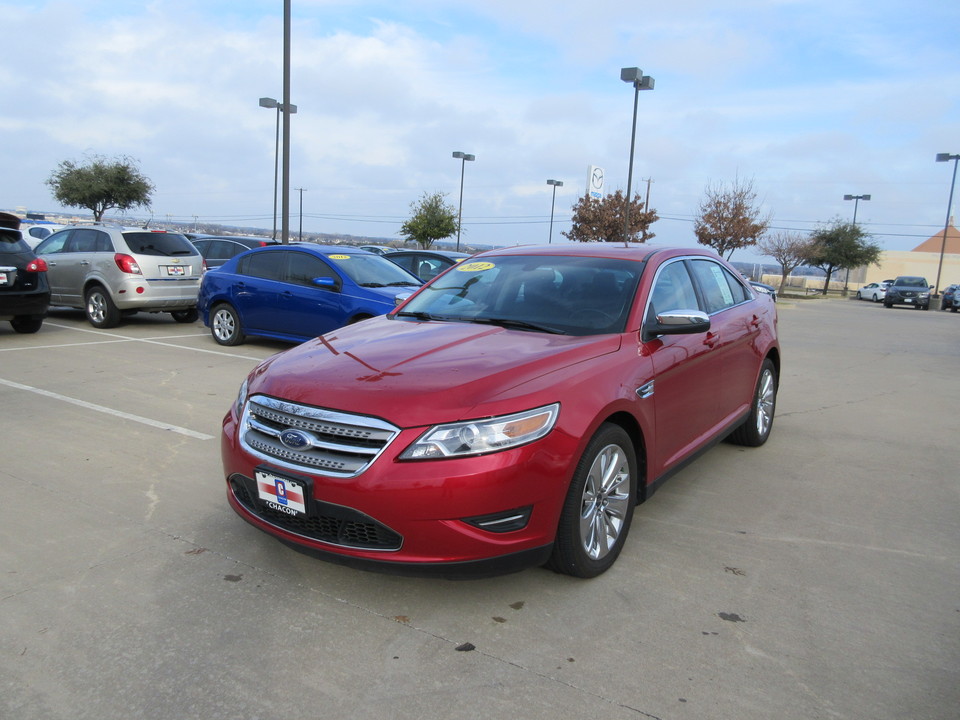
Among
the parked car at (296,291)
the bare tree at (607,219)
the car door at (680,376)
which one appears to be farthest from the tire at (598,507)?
the bare tree at (607,219)

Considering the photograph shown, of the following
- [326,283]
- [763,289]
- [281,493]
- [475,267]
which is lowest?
[281,493]

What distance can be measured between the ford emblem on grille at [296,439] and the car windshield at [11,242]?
29.8 ft

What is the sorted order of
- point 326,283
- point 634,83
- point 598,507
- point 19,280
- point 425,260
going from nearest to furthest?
point 598,507
point 326,283
point 19,280
point 425,260
point 634,83

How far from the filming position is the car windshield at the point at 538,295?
4.04 meters

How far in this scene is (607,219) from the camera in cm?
4106

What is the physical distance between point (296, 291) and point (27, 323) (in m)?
4.18

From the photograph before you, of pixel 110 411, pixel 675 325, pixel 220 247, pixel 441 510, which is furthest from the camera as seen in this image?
pixel 220 247

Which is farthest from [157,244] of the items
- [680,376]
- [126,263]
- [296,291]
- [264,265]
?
[680,376]

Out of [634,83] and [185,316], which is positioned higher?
[634,83]

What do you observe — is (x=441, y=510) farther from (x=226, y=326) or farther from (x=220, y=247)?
(x=220, y=247)

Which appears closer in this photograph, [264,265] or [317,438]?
[317,438]

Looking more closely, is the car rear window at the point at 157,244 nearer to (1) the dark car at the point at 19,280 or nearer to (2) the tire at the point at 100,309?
(2) the tire at the point at 100,309

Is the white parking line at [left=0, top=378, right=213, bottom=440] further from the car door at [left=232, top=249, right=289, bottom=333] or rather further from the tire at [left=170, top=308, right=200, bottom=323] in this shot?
the tire at [left=170, top=308, right=200, bottom=323]

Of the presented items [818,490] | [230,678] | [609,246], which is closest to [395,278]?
[609,246]
